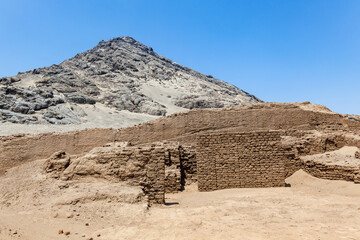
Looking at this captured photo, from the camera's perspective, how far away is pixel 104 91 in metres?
47.4

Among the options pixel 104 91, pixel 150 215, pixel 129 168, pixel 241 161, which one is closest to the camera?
pixel 150 215

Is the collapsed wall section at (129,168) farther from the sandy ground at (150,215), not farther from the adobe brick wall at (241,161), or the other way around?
the adobe brick wall at (241,161)

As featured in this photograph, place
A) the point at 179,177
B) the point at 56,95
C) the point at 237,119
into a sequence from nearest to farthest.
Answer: the point at 179,177, the point at 237,119, the point at 56,95

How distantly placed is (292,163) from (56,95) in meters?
Answer: 34.1

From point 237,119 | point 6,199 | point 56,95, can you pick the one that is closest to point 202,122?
point 237,119

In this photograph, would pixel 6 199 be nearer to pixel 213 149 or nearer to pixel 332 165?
pixel 213 149

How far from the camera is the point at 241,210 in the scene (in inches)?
242

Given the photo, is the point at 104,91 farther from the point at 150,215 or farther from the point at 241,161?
the point at 150,215

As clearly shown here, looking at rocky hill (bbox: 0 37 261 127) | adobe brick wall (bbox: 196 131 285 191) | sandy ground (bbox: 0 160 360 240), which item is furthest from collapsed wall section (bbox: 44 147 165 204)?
rocky hill (bbox: 0 37 261 127)

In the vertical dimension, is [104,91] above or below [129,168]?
above

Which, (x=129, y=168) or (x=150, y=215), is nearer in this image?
(x=150, y=215)

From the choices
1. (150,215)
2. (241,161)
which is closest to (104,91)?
(241,161)

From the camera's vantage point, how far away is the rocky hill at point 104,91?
A: 31.6 m

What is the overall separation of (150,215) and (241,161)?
476 centimetres
